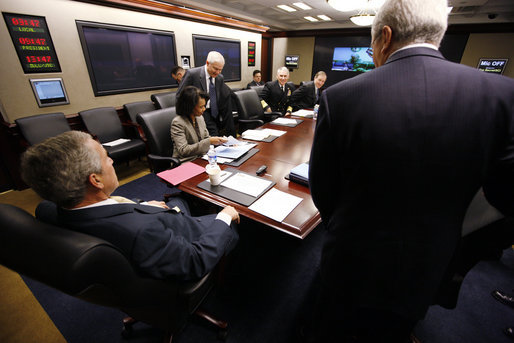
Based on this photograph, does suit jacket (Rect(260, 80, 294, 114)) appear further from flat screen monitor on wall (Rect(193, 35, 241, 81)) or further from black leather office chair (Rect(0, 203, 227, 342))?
black leather office chair (Rect(0, 203, 227, 342))

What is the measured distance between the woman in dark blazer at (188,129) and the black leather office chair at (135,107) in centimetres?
219

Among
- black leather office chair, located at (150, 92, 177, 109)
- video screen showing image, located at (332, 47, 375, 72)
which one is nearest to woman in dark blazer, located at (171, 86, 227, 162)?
black leather office chair, located at (150, 92, 177, 109)

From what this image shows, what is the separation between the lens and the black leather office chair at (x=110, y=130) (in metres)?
3.19

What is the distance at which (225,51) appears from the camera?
5.79 m

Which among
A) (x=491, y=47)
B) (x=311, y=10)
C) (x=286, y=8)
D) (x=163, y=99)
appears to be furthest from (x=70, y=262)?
(x=491, y=47)

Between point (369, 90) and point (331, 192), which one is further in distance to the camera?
point (331, 192)

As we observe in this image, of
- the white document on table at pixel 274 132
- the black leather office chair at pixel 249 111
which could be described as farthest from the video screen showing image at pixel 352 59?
the white document on table at pixel 274 132

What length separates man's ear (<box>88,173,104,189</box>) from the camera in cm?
81

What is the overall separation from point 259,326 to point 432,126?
1.47m

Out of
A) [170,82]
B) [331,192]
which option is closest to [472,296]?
[331,192]

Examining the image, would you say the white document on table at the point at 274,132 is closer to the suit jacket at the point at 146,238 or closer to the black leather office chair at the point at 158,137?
the black leather office chair at the point at 158,137

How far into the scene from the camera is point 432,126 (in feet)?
1.95

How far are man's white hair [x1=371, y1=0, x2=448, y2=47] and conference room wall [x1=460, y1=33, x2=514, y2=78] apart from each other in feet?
27.6

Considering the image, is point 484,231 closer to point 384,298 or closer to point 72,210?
point 384,298
